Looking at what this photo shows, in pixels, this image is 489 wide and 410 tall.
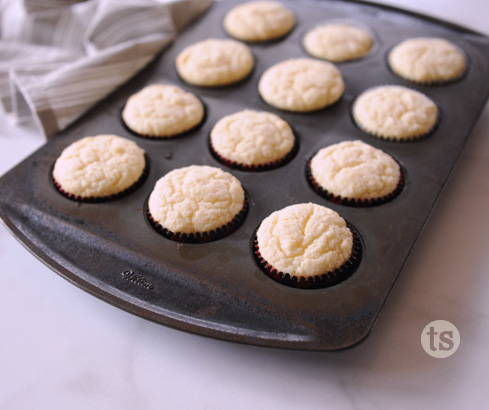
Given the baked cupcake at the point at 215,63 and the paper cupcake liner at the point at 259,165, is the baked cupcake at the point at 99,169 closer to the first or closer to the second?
the paper cupcake liner at the point at 259,165

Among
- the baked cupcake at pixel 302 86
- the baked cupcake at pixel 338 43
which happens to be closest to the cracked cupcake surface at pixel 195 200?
the baked cupcake at pixel 302 86

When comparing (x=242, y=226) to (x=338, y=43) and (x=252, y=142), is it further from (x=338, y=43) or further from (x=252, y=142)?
(x=338, y=43)

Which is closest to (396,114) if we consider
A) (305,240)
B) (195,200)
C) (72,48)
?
(305,240)

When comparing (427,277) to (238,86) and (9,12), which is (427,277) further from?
(9,12)

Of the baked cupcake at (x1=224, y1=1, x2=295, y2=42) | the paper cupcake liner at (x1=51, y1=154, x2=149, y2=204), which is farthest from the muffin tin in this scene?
the baked cupcake at (x1=224, y1=1, x2=295, y2=42)

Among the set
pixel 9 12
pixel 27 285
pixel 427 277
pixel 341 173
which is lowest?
pixel 427 277

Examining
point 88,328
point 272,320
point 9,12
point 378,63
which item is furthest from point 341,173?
point 9,12
